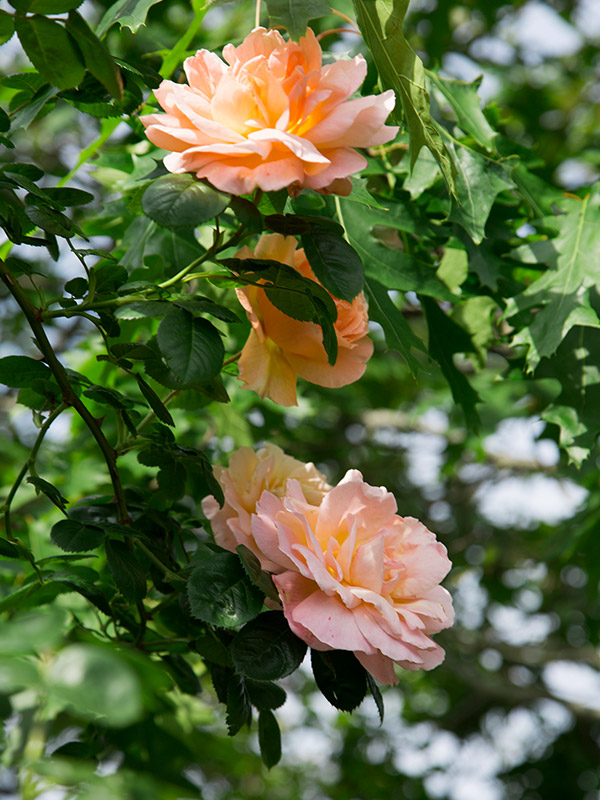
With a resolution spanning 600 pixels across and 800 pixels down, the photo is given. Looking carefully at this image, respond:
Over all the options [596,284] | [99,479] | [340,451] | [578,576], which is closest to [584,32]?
[340,451]

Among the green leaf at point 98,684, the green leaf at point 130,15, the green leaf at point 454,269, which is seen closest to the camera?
the green leaf at point 98,684

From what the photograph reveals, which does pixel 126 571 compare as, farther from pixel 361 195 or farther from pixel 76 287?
pixel 361 195

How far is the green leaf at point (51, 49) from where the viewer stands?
0.58 meters

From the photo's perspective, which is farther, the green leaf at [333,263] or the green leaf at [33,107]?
the green leaf at [33,107]

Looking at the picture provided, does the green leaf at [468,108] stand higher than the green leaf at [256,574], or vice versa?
the green leaf at [468,108]

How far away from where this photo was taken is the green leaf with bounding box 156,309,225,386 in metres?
0.57

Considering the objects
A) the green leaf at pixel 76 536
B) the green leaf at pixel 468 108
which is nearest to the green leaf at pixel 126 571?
the green leaf at pixel 76 536

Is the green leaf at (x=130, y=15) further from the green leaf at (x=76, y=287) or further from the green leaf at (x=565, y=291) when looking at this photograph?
the green leaf at (x=565, y=291)

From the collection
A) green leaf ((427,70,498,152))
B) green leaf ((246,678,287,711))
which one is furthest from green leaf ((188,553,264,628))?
green leaf ((427,70,498,152))

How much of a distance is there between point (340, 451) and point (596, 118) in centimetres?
235

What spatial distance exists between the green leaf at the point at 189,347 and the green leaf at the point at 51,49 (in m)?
0.20

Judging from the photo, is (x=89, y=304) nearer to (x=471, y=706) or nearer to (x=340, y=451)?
(x=340, y=451)

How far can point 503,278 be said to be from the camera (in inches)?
44.0

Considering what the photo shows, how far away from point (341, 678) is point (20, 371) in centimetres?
40
